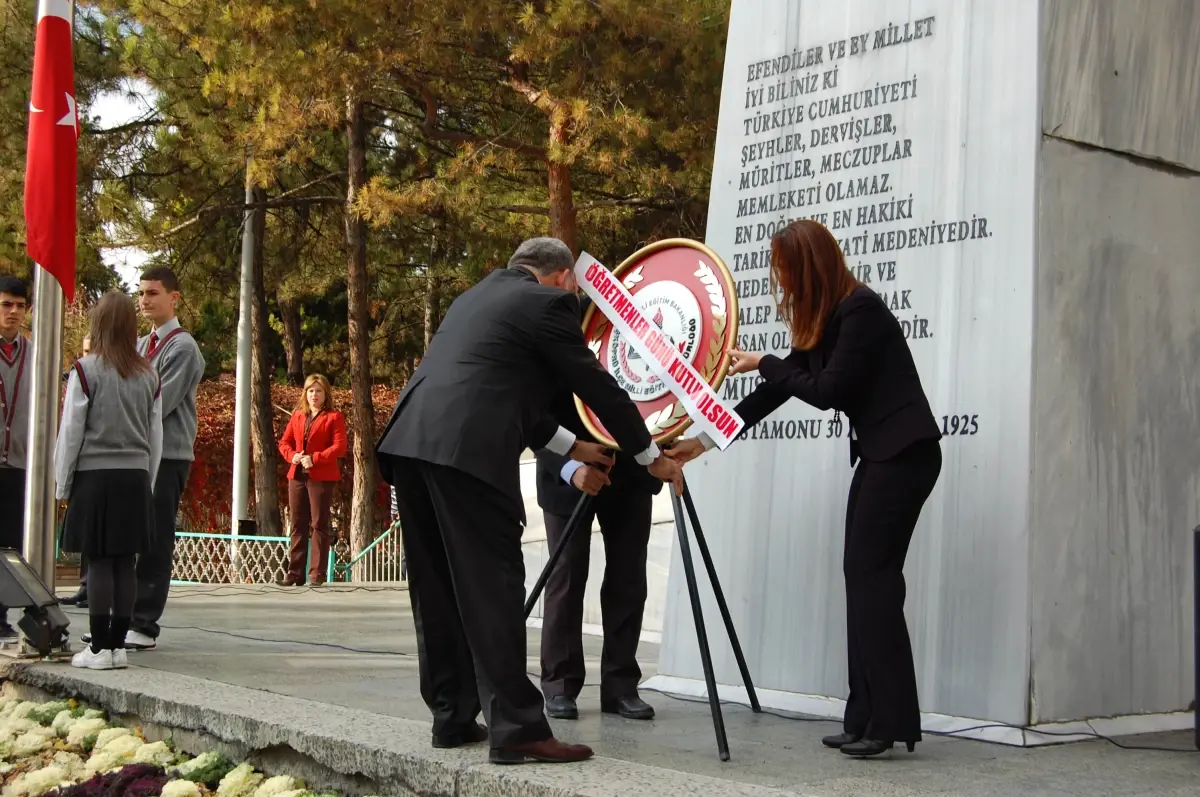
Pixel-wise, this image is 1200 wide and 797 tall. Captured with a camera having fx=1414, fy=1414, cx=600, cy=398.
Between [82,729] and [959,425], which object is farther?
[82,729]

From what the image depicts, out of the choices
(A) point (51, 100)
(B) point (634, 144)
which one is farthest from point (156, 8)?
(A) point (51, 100)

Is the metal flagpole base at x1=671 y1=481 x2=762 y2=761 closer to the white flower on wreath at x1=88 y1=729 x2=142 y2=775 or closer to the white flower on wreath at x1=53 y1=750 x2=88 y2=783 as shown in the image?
the white flower on wreath at x1=88 y1=729 x2=142 y2=775

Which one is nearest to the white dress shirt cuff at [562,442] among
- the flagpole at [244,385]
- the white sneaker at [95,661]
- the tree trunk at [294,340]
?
the white sneaker at [95,661]

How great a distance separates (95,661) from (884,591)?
12.0 feet

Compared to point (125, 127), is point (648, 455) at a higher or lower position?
lower

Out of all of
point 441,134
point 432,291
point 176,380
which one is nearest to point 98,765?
point 176,380

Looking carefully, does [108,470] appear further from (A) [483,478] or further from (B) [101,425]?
(A) [483,478]

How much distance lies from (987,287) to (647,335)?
4.36ft

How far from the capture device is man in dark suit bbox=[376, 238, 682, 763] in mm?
4336

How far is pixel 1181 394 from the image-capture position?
5.67 metres

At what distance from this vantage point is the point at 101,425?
6516 mm

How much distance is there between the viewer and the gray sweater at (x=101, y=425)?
6473 millimetres

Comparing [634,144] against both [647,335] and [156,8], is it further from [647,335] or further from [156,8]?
[647,335]

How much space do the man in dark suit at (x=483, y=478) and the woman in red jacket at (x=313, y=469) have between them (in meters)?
8.56
